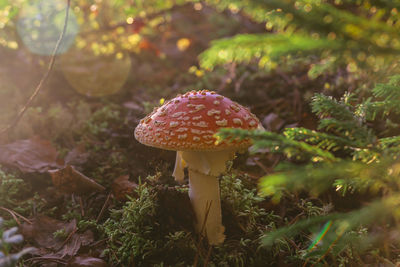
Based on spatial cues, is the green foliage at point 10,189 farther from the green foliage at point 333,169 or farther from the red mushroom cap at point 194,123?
the green foliage at point 333,169

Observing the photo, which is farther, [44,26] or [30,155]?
[44,26]

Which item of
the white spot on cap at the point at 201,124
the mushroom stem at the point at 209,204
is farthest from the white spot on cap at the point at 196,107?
the mushroom stem at the point at 209,204

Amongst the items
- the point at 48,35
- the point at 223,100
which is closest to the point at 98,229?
the point at 223,100

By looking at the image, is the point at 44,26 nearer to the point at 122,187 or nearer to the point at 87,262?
the point at 122,187

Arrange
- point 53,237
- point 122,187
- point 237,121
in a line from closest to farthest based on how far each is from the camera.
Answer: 1. point 237,121
2. point 53,237
3. point 122,187

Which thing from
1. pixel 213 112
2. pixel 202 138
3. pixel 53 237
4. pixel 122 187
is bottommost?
pixel 53 237

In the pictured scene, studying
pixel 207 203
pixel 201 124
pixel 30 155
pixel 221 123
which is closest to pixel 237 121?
pixel 221 123

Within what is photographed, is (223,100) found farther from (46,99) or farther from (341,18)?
(46,99)
